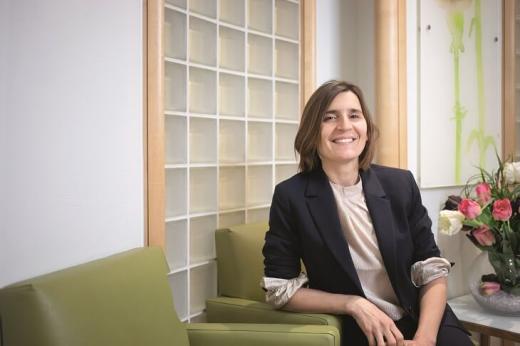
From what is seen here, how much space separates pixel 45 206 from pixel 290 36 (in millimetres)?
1493

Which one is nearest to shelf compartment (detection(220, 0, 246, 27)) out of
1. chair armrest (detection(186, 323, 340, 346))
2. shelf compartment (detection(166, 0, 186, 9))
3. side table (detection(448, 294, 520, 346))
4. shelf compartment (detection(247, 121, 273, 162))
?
shelf compartment (detection(166, 0, 186, 9))

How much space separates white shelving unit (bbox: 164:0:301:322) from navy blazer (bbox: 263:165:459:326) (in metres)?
0.46

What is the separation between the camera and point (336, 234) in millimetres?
1676

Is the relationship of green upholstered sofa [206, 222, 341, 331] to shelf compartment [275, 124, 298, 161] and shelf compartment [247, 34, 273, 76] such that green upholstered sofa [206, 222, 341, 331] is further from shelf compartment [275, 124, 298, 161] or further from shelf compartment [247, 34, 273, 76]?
shelf compartment [247, 34, 273, 76]

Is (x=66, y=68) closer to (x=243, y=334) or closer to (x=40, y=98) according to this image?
(x=40, y=98)

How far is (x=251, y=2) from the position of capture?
91.8 inches

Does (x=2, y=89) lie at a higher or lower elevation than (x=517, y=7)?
lower

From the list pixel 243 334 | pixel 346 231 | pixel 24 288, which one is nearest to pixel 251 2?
pixel 346 231

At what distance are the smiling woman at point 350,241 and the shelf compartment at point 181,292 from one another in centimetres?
45

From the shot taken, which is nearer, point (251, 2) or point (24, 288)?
point (24, 288)

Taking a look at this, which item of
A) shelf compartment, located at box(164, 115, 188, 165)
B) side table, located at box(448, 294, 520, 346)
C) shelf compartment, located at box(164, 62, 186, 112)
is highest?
shelf compartment, located at box(164, 62, 186, 112)

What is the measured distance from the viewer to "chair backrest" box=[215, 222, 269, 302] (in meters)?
2.05

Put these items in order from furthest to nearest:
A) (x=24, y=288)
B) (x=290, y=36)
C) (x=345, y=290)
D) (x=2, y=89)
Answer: (x=290, y=36)
(x=345, y=290)
(x=2, y=89)
(x=24, y=288)

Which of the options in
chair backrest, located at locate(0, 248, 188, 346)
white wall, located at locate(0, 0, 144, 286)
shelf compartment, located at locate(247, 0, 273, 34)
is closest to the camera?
chair backrest, located at locate(0, 248, 188, 346)
